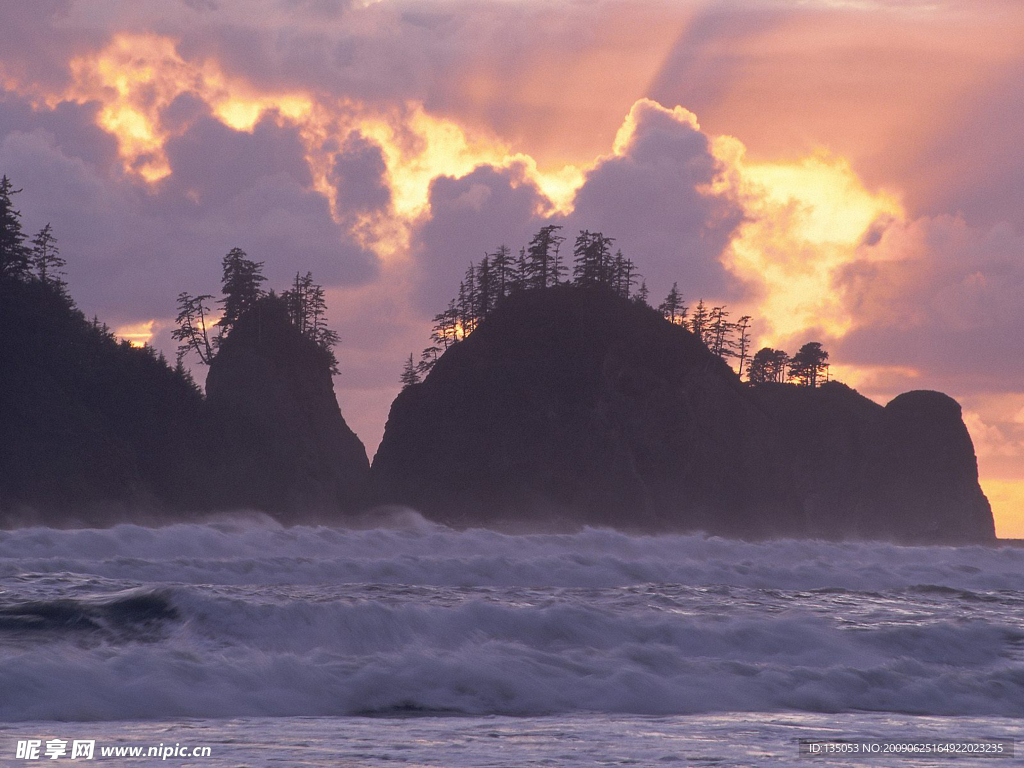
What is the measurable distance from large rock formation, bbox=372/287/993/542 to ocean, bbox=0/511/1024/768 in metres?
49.8

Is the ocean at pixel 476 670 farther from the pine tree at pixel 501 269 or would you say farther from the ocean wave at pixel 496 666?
the pine tree at pixel 501 269

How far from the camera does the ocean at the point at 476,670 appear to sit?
932 centimetres

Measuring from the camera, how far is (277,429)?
71500 mm

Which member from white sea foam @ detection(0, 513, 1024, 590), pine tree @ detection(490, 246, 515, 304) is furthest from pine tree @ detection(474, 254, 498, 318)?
white sea foam @ detection(0, 513, 1024, 590)

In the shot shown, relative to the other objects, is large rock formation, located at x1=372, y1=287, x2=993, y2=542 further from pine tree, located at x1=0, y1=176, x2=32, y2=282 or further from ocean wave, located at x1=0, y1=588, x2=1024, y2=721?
ocean wave, located at x1=0, y1=588, x2=1024, y2=721

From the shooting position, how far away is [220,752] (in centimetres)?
862

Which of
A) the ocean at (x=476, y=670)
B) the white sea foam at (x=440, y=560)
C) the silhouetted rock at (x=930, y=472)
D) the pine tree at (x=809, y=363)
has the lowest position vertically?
the ocean at (x=476, y=670)

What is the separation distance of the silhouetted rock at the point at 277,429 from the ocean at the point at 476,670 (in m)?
46.0

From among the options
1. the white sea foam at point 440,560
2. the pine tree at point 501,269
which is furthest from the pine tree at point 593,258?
the white sea foam at point 440,560

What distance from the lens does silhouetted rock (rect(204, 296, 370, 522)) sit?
65875 mm

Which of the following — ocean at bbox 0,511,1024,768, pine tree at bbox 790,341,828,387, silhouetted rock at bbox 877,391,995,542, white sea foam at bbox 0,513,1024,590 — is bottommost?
ocean at bbox 0,511,1024,768

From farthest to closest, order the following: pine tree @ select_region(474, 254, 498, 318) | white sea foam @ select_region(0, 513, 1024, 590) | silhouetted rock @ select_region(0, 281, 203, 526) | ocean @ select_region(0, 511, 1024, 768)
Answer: pine tree @ select_region(474, 254, 498, 318)
silhouetted rock @ select_region(0, 281, 203, 526)
white sea foam @ select_region(0, 513, 1024, 590)
ocean @ select_region(0, 511, 1024, 768)

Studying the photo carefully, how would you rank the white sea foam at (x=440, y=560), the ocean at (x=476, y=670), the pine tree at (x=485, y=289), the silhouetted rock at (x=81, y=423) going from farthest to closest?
1. the pine tree at (x=485, y=289)
2. the silhouetted rock at (x=81, y=423)
3. the white sea foam at (x=440, y=560)
4. the ocean at (x=476, y=670)

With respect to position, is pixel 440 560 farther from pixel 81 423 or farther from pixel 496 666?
pixel 81 423
